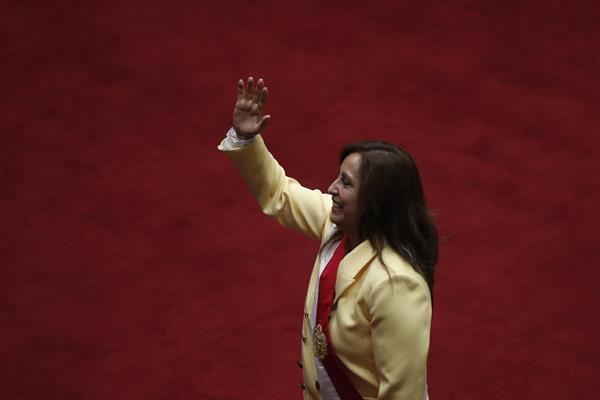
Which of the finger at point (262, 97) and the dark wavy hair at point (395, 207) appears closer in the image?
the dark wavy hair at point (395, 207)

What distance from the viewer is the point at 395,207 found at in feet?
8.17

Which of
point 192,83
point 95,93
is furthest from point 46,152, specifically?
point 192,83

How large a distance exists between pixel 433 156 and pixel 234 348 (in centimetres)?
162

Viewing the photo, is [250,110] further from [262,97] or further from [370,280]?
[370,280]

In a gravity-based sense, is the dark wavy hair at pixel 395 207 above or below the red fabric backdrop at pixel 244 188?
above

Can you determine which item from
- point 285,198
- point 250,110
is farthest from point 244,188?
point 250,110

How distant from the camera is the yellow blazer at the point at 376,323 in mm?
2418

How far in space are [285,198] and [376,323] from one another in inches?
21.8

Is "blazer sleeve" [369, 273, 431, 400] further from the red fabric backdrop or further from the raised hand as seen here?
the red fabric backdrop

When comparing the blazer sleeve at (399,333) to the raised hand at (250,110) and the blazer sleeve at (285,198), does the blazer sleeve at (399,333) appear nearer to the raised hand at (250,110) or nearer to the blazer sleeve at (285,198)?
the blazer sleeve at (285,198)

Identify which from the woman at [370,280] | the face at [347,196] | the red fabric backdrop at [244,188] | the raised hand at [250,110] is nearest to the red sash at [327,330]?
the woman at [370,280]

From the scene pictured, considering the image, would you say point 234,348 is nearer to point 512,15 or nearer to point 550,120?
point 550,120

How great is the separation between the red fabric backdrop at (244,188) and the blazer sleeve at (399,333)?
4.68ft

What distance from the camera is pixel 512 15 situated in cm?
608
